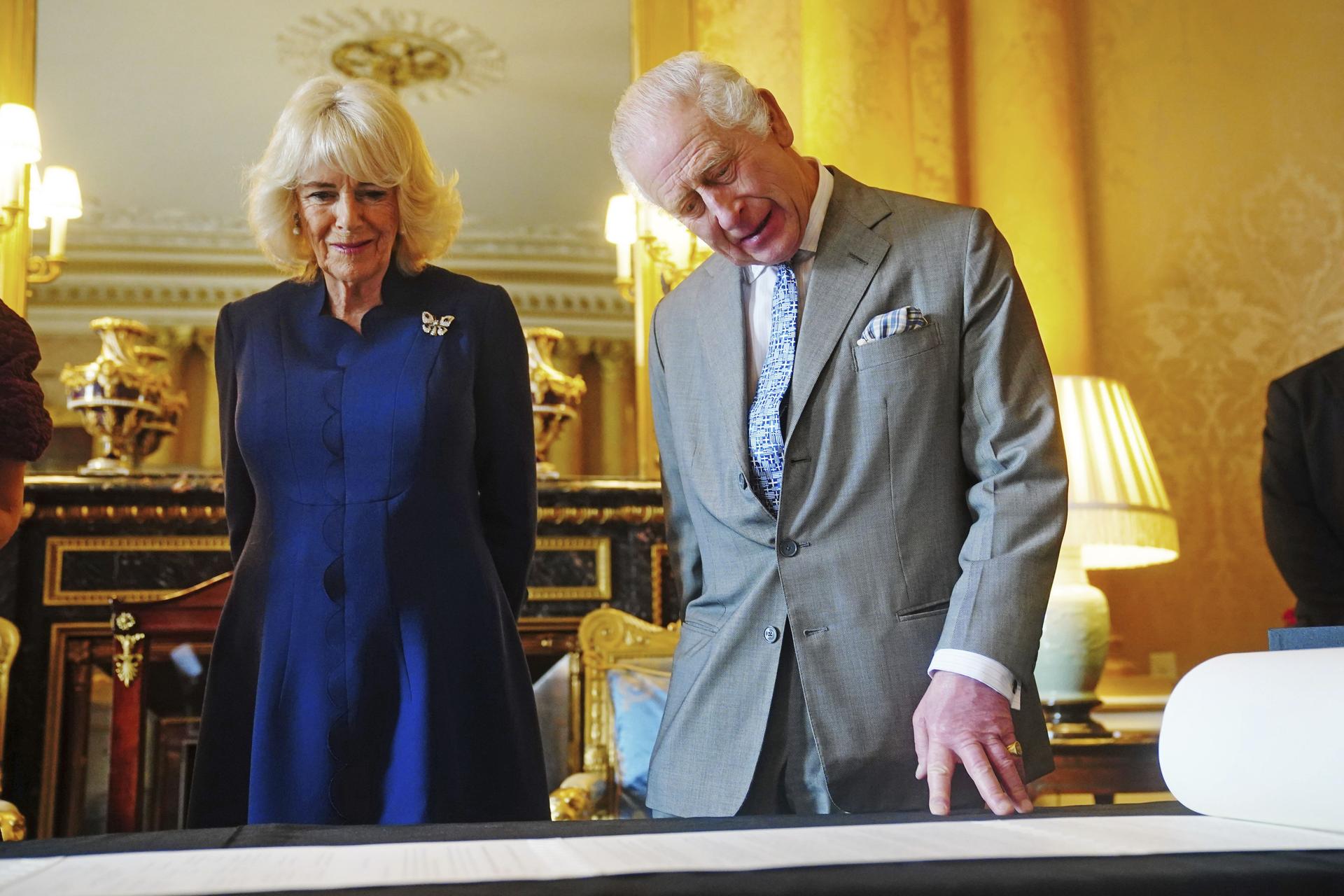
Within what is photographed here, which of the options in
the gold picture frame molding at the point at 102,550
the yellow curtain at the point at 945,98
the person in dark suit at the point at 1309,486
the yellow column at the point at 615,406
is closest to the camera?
the person in dark suit at the point at 1309,486

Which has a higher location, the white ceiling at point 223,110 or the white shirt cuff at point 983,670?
the white ceiling at point 223,110

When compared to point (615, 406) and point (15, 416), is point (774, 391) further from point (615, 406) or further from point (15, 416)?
point (615, 406)

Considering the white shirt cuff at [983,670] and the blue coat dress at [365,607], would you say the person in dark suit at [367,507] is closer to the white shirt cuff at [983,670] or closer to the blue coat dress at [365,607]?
the blue coat dress at [365,607]

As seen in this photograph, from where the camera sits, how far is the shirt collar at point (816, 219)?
1464mm

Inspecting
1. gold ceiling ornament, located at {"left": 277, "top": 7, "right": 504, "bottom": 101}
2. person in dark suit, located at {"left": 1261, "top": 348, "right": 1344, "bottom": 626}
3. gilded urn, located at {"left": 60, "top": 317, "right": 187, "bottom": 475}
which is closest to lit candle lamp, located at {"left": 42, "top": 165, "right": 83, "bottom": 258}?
gilded urn, located at {"left": 60, "top": 317, "right": 187, "bottom": 475}

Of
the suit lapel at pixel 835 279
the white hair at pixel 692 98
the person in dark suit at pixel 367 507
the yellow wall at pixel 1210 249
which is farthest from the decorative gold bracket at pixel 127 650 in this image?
the yellow wall at pixel 1210 249

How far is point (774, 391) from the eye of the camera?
4.59ft

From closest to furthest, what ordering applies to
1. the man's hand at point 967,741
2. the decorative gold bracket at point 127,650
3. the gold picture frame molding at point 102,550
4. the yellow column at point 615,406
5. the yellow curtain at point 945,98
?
1. the man's hand at point 967,741
2. the decorative gold bracket at point 127,650
3. the gold picture frame molding at point 102,550
4. the yellow column at point 615,406
5. the yellow curtain at point 945,98

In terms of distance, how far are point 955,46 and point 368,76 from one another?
1.79m

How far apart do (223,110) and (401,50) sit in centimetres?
51

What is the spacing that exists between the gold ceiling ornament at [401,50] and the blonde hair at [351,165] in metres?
1.88

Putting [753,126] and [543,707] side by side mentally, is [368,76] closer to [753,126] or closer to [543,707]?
[543,707]

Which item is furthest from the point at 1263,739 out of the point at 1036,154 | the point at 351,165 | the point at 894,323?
the point at 1036,154

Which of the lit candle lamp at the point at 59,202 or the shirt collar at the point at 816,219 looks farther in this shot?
Answer: the lit candle lamp at the point at 59,202
